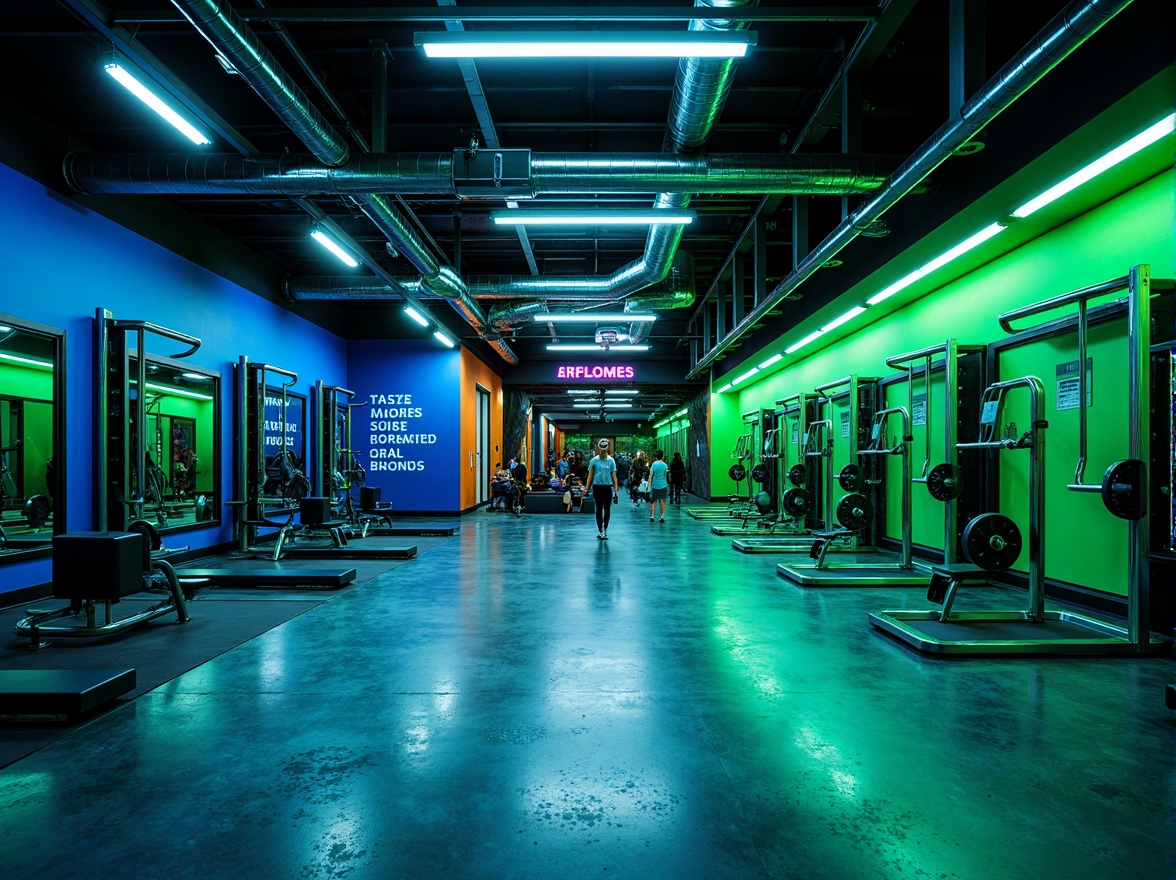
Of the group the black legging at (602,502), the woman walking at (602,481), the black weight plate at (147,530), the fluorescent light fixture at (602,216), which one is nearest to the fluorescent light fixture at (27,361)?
the black weight plate at (147,530)

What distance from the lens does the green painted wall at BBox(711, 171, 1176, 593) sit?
4738mm

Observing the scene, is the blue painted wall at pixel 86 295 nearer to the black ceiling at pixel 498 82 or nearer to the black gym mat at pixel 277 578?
the black ceiling at pixel 498 82

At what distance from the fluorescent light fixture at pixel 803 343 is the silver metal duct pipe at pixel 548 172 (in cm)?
484

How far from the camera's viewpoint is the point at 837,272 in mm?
8023

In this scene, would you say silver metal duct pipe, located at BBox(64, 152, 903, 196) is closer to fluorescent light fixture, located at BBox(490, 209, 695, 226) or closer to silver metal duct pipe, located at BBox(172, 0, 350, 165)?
silver metal duct pipe, located at BBox(172, 0, 350, 165)

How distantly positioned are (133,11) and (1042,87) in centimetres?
594

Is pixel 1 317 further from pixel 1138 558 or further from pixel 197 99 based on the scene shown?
pixel 1138 558

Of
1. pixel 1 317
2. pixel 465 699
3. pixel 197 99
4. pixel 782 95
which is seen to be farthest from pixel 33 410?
pixel 782 95

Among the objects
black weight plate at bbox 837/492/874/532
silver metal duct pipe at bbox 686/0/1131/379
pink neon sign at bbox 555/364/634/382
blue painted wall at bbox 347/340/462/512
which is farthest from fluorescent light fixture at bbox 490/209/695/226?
pink neon sign at bbox 555/364/634/382

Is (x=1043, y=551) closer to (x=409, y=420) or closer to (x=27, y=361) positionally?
(x=27, y=361)

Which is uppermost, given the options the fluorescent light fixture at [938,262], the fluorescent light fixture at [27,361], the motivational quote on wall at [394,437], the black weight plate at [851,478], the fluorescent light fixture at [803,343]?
the fluorescent light fixture at [938,262]

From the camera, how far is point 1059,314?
217 inches

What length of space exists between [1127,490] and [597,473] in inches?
278

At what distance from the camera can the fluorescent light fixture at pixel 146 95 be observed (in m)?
4.21
